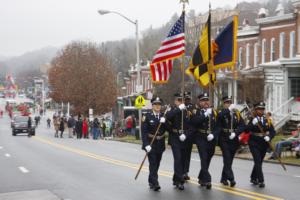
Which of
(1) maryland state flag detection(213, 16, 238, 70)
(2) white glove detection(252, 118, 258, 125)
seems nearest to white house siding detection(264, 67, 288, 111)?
(1) maryland state flag detection(213, 16, 238, 70)

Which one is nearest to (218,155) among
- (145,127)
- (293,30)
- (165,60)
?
(165,60)

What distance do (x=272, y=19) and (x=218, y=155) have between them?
72.1 ft

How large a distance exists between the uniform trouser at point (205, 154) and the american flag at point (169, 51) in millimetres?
3775

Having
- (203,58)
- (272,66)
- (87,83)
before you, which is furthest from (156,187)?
(87,83)

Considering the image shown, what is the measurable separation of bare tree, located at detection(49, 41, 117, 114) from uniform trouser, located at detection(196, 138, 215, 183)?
194 ft

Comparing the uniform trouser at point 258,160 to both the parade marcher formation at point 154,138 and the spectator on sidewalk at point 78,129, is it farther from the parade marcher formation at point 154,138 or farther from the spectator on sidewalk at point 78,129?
the spectator on sidewalk at point 78,129

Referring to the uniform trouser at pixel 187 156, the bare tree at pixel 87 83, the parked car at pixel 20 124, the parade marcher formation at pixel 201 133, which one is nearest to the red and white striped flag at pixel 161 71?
the parade marcher formation at pixel 201 133

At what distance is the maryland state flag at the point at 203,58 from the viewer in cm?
1538

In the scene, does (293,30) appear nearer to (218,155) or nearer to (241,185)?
(218,155)

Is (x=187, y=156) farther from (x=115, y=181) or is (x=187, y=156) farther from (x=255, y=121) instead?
(x=115, y=181)

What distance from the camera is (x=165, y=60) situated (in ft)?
58.0

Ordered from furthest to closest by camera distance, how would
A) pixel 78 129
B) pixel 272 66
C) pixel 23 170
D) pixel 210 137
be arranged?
pixel 78 129, pixel 272 66, pixel 23 170, pixel 210 137

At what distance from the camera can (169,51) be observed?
1744 centimetres

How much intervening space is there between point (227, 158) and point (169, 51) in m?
4.75
